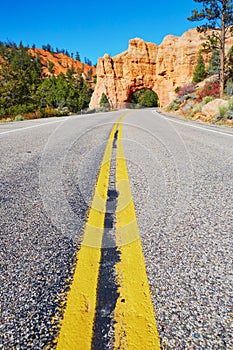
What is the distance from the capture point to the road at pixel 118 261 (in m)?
0.86

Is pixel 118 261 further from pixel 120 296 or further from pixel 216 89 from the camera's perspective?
pixel 216 89

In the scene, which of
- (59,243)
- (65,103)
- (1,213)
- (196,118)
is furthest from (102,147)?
(65,103)

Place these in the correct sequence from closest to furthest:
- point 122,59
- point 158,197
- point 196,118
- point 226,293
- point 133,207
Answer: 1. point 226,293
2. point 133,207
3. point 158,197
4. point 196,118
5. point 122,59

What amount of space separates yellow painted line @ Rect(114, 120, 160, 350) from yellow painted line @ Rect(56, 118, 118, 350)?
0.11 m

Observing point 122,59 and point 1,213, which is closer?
point 1,213

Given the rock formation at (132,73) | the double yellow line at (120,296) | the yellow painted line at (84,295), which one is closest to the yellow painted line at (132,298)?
the double yellow line at (120,296)

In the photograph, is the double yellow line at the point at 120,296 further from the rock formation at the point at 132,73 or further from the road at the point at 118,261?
the rock formation at the point at 132,73

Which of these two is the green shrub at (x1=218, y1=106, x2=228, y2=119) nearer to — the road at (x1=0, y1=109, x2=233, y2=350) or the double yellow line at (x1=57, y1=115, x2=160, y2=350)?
the road at (x1=0, y1=109, x2=233, y2=350)

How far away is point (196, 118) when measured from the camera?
12445 millimetres

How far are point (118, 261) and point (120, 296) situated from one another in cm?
24

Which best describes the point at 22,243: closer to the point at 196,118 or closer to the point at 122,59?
the point at 196,118

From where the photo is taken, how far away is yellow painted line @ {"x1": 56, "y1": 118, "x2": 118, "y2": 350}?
815 mm

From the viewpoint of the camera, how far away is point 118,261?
124 centimetres

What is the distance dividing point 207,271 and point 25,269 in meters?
0.93
